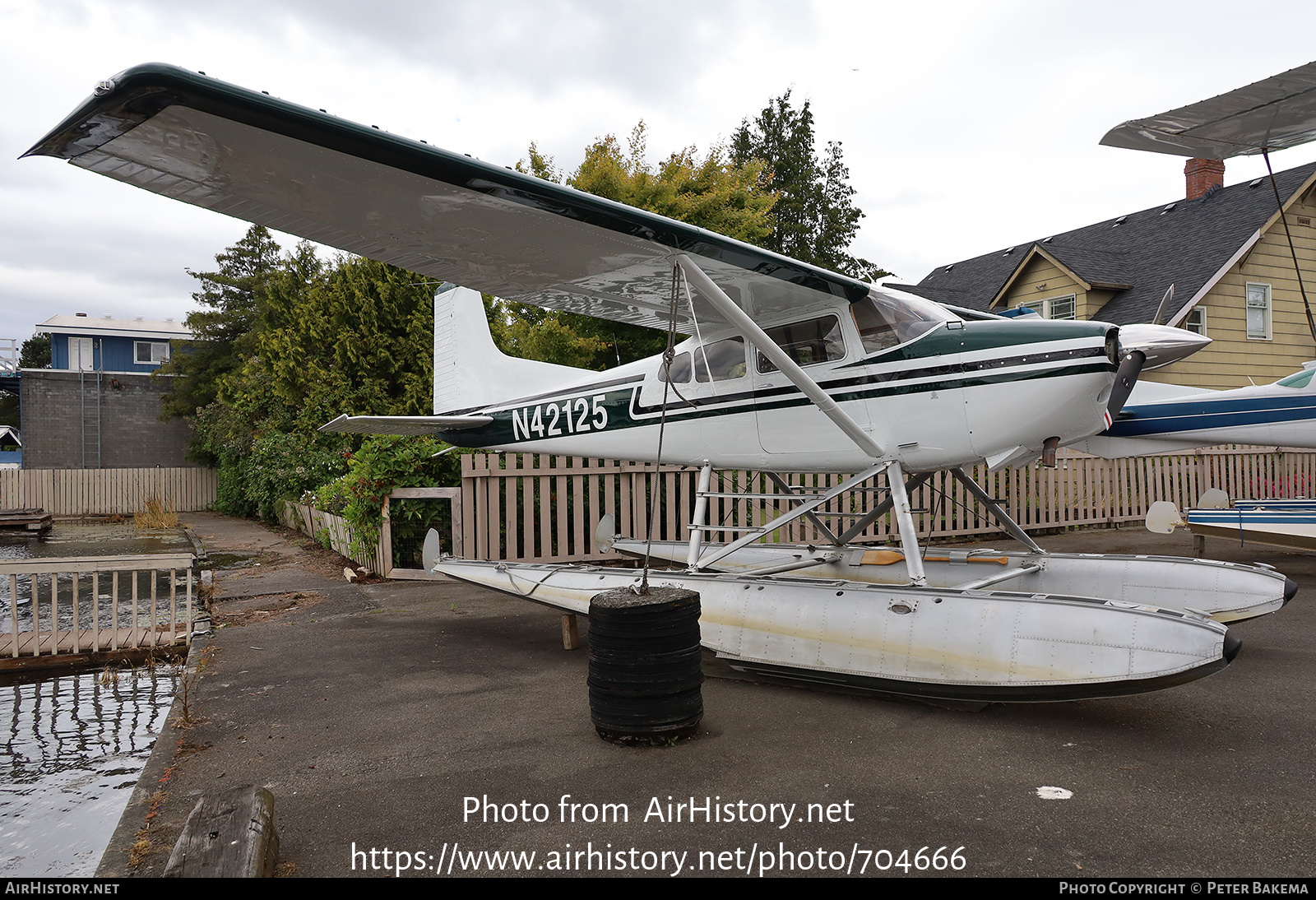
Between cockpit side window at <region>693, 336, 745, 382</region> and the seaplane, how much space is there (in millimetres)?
17

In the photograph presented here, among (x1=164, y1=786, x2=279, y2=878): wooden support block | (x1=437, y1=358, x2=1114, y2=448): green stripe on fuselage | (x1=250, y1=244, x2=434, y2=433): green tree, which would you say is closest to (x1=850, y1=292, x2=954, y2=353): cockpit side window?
(x1=437, y1=358, x2=1114, y2=448): green stripe on fuselage

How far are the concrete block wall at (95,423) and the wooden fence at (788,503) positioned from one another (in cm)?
2649

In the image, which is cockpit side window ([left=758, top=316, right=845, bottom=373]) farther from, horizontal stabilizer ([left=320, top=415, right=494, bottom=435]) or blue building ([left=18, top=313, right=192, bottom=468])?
blue building ([left=18, top=313, right=192, bottom=468])

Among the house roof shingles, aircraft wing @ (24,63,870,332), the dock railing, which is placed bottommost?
the dock railing

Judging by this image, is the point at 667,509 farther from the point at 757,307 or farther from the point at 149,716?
the point at 149,716

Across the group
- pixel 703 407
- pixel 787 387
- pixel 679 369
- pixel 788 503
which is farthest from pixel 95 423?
pixel 787 387

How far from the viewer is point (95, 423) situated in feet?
99.3

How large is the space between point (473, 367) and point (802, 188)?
19.8 metres

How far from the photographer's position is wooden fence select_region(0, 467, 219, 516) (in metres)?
23.7

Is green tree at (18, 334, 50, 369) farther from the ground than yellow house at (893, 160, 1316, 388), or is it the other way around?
green tree at (18, 334, 50, 369)

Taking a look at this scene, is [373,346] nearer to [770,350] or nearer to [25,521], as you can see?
[25,521]

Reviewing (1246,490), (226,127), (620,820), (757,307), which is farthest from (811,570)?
(1246,490)

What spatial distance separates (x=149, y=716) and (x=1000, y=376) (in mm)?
5699
